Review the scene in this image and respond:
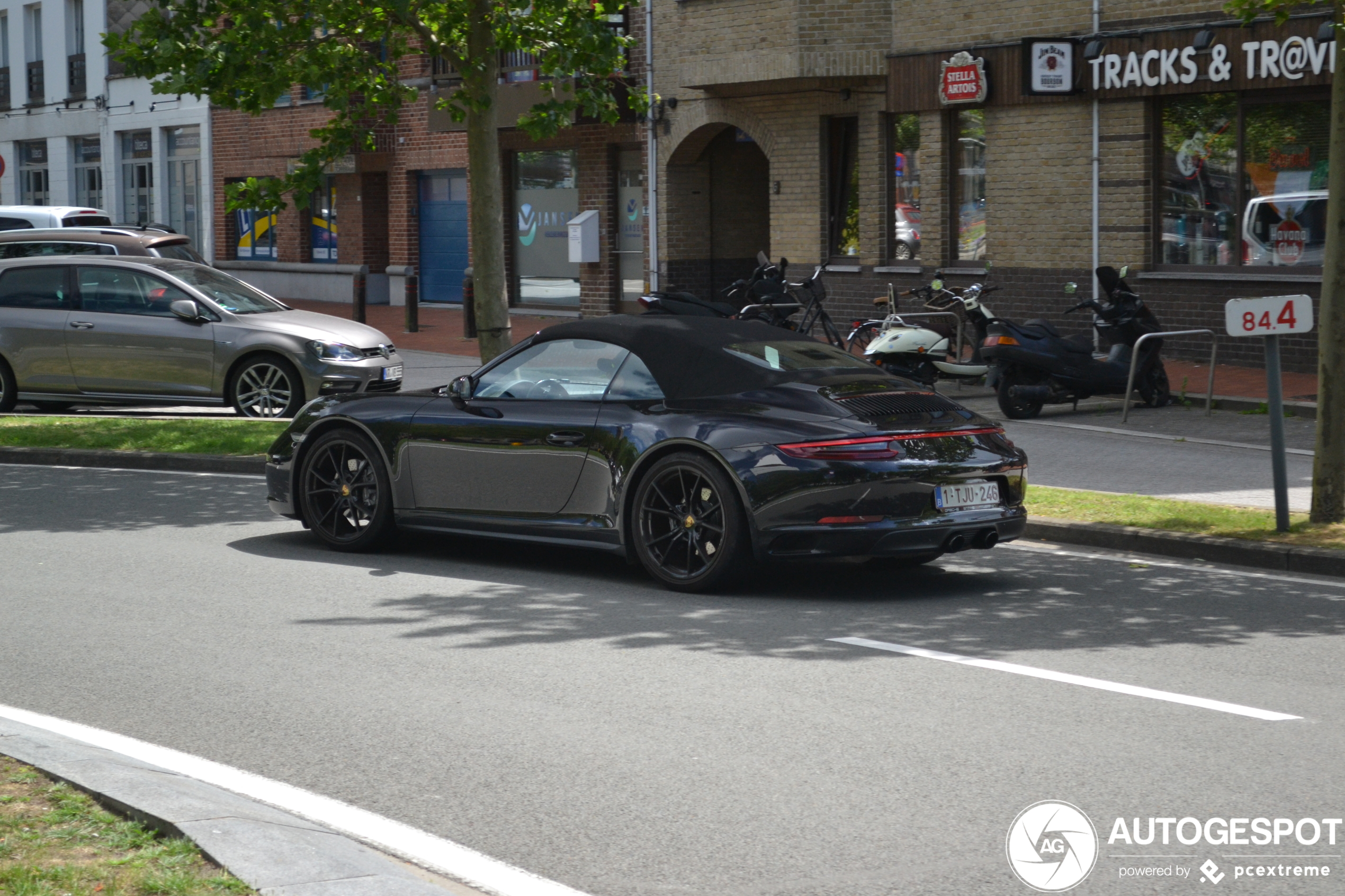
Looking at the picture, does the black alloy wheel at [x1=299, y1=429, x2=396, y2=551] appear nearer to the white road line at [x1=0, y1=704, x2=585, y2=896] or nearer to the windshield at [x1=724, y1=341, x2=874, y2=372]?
the windshield at [x1=724, y1=341, x2=874, y2=372]

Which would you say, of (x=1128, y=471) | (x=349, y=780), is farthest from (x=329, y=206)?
(x=349, y=780)

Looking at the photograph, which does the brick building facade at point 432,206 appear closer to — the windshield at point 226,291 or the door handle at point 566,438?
the windshield at point 226,291

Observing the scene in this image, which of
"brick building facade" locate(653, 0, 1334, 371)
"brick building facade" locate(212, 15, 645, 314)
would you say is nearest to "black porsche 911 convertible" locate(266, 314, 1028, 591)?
"brick building facade" locate(653, 0, 1334, 371)

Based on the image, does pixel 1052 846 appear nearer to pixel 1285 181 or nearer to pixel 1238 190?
pixel 1285 181

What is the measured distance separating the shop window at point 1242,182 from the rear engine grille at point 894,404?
11.9 meters

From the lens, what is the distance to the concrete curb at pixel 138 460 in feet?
46.5

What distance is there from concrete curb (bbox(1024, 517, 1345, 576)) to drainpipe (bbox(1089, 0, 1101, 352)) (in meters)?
11.4

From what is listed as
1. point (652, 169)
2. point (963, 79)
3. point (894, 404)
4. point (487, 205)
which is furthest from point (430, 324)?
point (894, 404)

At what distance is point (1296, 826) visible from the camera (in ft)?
16.6

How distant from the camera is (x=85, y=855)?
4.59m

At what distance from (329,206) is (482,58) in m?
22.8

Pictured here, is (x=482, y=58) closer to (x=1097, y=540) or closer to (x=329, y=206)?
(x=1097, y=540)

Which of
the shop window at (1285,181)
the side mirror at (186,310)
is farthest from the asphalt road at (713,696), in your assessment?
the shop window at (1285,181)

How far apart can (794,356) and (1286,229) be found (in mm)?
12449
